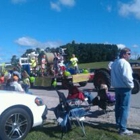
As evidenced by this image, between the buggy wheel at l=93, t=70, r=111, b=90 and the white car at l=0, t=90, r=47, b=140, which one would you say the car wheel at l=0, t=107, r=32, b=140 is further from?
the buggy wheel at l=93, t=70, r=111, b=90

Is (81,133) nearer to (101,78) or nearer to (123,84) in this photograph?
(123,84)

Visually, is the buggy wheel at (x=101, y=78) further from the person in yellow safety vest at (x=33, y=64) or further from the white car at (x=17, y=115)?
the white car at (x=17, y=115)

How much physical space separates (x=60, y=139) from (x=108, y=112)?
288cm

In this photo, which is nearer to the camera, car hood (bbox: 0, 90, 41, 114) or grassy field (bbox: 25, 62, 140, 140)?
car hood (bbox: 0, 90, 41, 114)

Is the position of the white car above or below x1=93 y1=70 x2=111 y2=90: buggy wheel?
below

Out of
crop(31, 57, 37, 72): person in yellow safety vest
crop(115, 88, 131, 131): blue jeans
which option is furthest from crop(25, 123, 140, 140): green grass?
crop(31, 57, 37, 72): person in yellow safety vest

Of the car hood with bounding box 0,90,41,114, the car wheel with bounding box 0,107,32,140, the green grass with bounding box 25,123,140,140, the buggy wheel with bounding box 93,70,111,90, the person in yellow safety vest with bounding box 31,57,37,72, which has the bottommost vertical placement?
the green grass with bounding box 25,123,140,140

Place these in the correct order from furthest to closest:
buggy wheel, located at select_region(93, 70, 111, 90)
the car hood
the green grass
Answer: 1. buggy wheel, located at select_region(93, 70, 111, 90)
2. the green grass
3. the car hood

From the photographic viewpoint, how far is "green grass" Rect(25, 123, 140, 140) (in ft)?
19.8

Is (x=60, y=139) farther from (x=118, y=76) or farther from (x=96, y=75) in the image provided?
(x=96, y=75)

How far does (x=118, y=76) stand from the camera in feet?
21.1

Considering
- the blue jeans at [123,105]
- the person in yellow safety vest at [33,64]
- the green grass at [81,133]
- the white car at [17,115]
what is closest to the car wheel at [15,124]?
the white car at [17,115]

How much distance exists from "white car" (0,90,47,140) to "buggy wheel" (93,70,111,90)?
8072 millimetres

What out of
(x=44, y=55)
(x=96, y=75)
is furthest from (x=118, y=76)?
(x=44, y=55)
